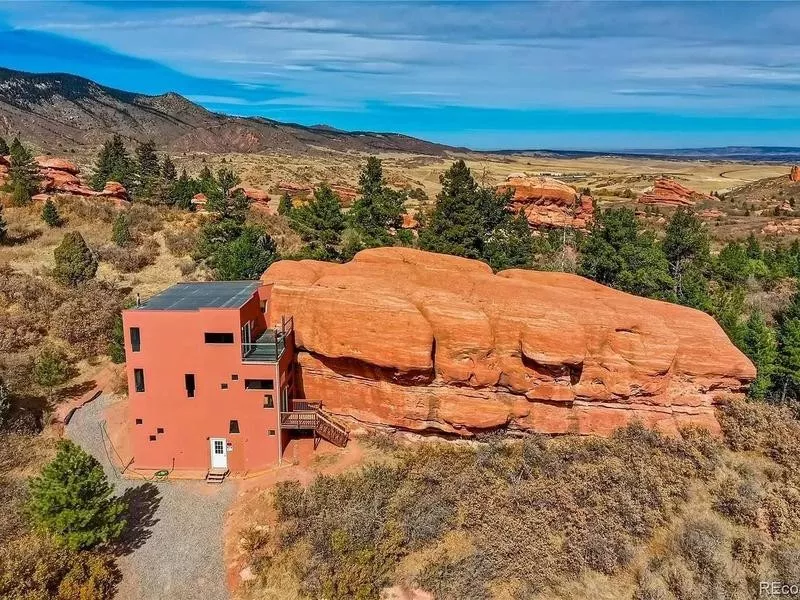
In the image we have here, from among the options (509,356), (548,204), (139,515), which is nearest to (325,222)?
(509,356)

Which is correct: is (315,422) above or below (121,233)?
below

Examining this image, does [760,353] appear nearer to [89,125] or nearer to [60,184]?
[60,184]

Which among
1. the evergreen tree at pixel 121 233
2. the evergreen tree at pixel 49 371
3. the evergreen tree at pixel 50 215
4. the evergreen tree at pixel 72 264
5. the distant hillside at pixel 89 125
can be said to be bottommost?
the evergreen tree at pixel 49 371

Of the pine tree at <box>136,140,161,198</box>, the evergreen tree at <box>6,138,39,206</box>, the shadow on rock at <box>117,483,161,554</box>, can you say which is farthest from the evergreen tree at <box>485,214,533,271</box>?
the evergreen tree at <box>6,138,39,206</box>

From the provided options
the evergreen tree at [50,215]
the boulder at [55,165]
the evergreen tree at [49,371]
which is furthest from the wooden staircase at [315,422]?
the boulder at [55,165]

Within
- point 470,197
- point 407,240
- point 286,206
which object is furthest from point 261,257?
point 286,206

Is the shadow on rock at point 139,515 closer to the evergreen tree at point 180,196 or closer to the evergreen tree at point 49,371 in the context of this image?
the evergreen tree at point 49,371
